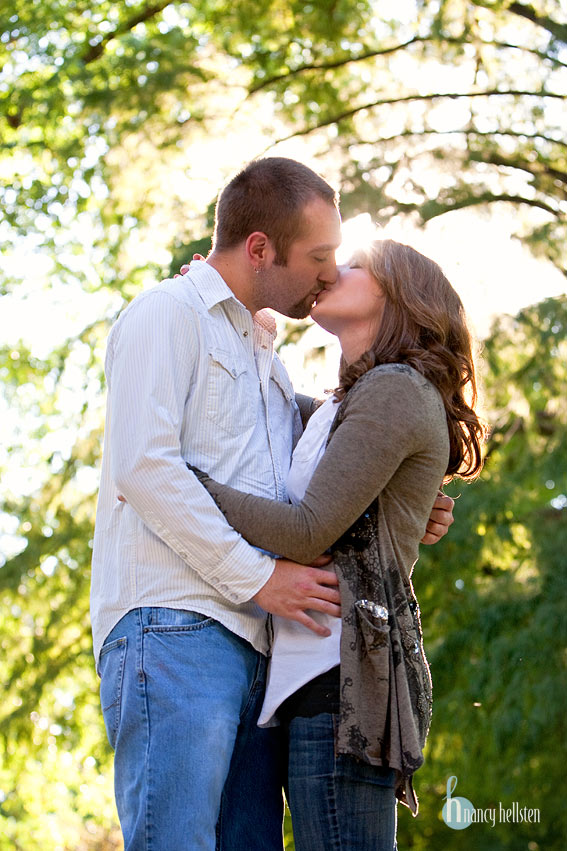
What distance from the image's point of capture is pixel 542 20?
7.14 meters

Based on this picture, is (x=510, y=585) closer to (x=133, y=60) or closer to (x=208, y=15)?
(x=133, y=60)

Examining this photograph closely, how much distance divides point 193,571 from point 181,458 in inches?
8.8

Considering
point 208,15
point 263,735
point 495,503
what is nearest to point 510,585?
point 495,503

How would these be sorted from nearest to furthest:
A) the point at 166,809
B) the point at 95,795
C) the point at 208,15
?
the point at 166,809, the point at 208,15, the point at 95,795

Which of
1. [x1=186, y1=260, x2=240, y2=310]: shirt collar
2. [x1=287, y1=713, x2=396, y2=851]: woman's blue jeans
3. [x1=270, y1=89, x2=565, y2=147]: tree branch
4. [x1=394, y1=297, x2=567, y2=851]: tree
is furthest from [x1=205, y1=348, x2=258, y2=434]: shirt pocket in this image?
[x1=270, y1=89, x2=565, y2=147]: tree branch

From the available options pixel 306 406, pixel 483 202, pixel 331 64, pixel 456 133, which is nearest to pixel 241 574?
pixel 306 406

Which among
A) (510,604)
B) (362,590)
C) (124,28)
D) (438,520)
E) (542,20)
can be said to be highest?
(124,28)

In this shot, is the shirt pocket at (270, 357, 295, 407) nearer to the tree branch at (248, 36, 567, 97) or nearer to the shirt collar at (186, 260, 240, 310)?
the shirt collar at (186, 260, 240, 310)

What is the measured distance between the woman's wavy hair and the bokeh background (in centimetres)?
343

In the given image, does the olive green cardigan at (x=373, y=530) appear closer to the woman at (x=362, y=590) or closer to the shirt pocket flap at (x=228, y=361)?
the woman at (x=362, y=590)

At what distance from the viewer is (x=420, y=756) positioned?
2.11m

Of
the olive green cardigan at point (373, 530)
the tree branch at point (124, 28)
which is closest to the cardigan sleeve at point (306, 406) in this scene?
the olive green cardigan at point (373, 530)

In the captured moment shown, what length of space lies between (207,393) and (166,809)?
2.67ft

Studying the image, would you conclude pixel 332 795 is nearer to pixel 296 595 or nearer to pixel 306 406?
pixel 296 595
